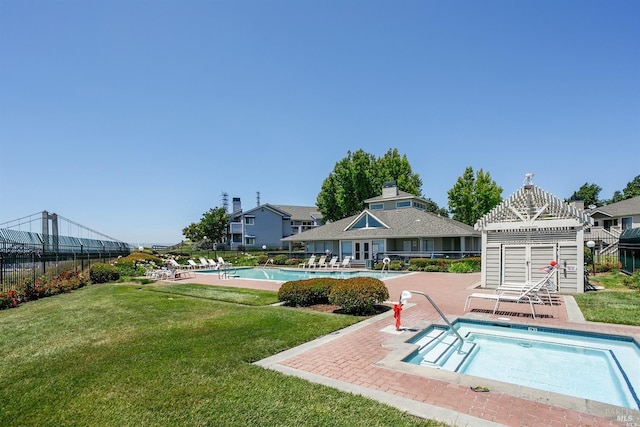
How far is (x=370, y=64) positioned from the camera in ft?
57.7

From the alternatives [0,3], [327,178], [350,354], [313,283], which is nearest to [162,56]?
[0,3]

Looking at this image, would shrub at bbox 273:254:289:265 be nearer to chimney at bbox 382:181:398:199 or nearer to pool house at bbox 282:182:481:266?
pool house at bbox 282:182:481:266

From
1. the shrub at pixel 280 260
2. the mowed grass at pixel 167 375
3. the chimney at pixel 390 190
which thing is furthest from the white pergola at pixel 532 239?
the chimney at pixel 390 190

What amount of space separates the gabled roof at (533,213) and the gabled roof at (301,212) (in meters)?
47.2

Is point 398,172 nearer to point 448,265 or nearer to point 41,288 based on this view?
point 448,265

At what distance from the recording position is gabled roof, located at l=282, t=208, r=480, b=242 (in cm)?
2798

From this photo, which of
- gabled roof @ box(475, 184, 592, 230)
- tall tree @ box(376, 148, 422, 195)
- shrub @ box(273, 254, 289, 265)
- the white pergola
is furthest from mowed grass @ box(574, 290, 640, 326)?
tall tree @ box(376, 148, 422, 195)

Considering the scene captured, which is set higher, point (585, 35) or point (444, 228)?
point (585, 35)

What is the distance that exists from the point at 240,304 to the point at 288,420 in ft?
25.9

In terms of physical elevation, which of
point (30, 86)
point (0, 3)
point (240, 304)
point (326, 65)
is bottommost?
point (240, 304)

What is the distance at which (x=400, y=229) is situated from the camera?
98.8 feet

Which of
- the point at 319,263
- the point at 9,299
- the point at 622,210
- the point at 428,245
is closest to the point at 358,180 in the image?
the point at 428,245

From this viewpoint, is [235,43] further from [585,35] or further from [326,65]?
[585,35]

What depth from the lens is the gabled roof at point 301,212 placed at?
6081 centimetres
